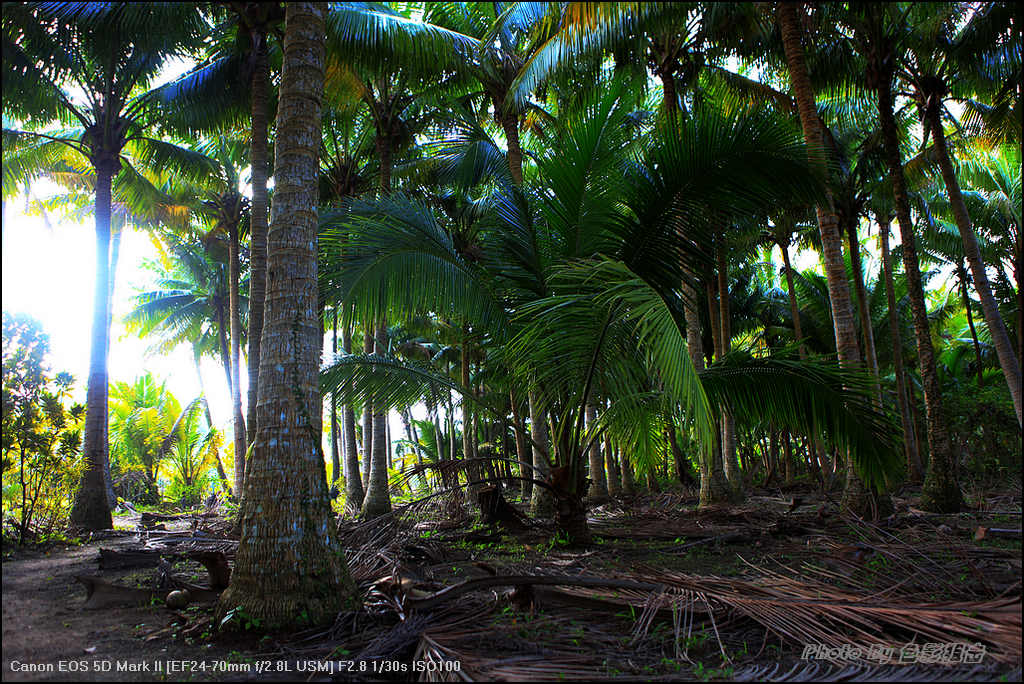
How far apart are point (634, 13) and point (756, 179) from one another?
2595 mm

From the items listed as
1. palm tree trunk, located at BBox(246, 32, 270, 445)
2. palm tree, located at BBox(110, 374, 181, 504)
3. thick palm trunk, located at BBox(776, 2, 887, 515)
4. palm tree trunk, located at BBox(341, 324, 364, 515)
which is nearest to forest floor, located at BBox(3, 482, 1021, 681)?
thick palm trunk, located at BBox(776, 2, 887, 515)

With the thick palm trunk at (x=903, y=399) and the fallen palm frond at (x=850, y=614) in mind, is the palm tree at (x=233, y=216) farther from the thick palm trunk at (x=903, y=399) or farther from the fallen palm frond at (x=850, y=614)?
the thick palm trunk at (x=903, y=399)

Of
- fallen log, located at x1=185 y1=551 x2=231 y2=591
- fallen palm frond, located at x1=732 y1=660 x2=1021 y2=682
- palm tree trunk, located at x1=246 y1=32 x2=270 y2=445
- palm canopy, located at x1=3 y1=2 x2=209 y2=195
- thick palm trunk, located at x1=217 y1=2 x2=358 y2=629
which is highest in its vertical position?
palm canopy, located at x1=3 y1=2 x2=209 y2=195

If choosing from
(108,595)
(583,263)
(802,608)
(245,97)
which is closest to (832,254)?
(583,263)

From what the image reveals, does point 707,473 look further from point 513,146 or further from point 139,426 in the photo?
point 139,426

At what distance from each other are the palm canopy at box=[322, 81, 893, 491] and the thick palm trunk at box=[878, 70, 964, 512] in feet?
12.6

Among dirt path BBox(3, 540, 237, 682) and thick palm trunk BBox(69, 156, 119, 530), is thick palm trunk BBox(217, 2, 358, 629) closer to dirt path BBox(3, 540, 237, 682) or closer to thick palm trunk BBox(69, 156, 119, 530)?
dirt path BBox(3, 540, 237, 682)

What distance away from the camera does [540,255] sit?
647cm

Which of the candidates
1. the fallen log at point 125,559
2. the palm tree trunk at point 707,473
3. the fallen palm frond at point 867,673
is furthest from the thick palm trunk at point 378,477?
the fallen palm frond at point 867,673

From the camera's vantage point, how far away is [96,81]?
9.95 metres

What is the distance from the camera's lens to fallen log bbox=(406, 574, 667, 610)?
3.72 m

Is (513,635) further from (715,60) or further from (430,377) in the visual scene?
(715,60)

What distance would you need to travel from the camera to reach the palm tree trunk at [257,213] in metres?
8.40

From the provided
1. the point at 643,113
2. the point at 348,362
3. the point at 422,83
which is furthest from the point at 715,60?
the point at 348,362
